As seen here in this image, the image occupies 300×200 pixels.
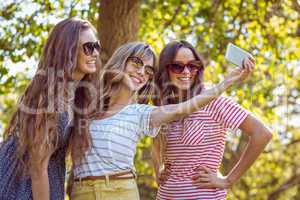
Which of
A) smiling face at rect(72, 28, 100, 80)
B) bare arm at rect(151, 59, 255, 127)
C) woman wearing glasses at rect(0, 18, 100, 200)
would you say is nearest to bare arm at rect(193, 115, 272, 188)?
bare arm at rect(151, 59, 255, 127)

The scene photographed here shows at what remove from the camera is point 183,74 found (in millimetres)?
4254

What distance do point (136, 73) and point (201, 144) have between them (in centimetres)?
60

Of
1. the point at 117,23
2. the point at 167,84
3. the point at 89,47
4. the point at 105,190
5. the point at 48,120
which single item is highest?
the point at 117,23

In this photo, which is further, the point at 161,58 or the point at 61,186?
the point at 161,58

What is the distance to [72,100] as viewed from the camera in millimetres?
3926

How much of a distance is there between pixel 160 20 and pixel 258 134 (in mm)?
4959

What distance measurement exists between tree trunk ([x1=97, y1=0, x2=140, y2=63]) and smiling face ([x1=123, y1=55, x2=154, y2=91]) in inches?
88.5

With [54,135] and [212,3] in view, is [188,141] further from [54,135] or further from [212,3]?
[212,3]

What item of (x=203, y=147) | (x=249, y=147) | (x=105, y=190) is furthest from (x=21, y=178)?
(x=249, y=147)

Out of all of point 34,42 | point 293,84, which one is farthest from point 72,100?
point 293,84

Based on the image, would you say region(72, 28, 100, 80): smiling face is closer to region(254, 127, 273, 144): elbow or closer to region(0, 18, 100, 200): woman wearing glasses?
region(0, 18, 100, 200): woman wearing glasses

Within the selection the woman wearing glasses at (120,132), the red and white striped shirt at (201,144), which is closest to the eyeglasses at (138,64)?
the woman wearing glasses at (120,132)

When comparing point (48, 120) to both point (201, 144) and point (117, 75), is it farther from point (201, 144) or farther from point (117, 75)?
point (201, 144)

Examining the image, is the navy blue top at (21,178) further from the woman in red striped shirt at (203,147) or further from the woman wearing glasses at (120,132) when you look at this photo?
the woman in red striped shirt at (203,147)
